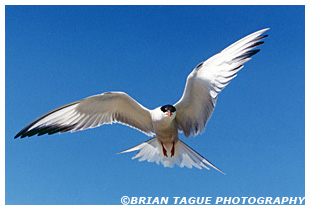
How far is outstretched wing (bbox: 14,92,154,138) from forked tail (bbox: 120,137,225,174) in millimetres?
319

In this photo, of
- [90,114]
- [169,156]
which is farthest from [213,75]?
[90,114]

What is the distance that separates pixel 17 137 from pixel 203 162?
99.8 inches

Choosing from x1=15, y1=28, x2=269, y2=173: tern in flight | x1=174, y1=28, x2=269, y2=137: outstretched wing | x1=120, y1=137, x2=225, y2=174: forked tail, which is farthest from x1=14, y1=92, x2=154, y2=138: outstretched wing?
x1=174, y1=28, x2=269, y2=137: outstretched wing

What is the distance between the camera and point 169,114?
5297 mm

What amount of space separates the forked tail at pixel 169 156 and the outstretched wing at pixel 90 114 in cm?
32

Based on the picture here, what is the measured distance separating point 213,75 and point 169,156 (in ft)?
4.88

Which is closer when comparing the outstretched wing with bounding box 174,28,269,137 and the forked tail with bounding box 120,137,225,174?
the outstretched wing with bounding box 174,28,269,137

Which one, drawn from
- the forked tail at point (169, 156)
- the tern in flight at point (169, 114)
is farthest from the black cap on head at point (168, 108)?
the forked tail at point (169, 156)

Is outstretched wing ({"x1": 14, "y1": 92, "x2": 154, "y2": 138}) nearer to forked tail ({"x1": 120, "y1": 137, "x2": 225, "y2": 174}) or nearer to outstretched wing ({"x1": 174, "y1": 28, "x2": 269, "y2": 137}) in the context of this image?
forked tail ({"x1": 120, "y1": 137, "x2": 225, "y2": 174})

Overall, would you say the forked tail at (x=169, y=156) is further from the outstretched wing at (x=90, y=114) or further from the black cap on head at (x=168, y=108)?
the black cap on head at (x=168, y=108)

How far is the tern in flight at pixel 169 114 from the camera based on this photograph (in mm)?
4969

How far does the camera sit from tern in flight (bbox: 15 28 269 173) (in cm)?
497

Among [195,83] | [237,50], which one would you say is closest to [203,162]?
[195,83]

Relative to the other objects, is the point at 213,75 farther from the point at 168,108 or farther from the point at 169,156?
the point at 169,156
